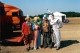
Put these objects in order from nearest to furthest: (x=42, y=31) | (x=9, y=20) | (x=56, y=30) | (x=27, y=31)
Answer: (x=27, y=31)
(x=56, y=30)
(x=42, y=31)
(x=9, y=20)

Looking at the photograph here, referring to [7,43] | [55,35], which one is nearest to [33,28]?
[55,35]

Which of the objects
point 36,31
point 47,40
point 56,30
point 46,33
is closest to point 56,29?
point 56,30

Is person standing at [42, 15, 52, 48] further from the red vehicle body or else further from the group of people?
the red vehicle body

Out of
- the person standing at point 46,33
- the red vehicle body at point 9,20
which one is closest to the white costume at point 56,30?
the person standing at point 46,33

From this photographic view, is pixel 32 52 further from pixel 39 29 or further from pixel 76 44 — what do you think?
pixel 76 44

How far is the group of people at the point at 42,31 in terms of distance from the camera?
13.2 meters

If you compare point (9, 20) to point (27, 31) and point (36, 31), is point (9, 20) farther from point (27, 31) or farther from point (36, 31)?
point (27, 31)

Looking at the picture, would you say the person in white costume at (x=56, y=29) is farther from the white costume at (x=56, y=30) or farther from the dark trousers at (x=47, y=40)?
the dark trousers at (x=47, y=40)

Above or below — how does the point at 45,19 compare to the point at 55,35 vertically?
above

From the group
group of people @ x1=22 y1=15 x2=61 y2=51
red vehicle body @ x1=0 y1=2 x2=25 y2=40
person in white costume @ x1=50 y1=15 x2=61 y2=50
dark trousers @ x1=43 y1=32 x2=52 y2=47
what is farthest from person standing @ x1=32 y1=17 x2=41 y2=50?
red vehicle body @ x1=0 y1=2 x2=25 y2=40

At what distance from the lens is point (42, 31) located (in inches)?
538

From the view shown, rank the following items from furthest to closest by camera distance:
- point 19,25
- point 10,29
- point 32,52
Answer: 1. point 19,25
2. point 10,29
3. point 32,52

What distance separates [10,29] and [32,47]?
3559mm

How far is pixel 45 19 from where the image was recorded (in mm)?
13367
